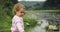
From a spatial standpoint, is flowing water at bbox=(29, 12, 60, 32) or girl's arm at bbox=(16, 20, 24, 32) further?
flowing water at bbox=(29, 12, 60, 32)

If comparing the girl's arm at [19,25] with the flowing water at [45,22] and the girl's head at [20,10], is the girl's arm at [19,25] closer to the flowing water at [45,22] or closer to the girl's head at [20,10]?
the girl's head at [20,10]

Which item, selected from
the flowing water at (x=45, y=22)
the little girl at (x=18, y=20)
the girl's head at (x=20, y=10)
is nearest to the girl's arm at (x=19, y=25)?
the little girl at (x=18, y=20)

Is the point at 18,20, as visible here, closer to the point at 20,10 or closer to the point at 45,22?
the point at 20,10

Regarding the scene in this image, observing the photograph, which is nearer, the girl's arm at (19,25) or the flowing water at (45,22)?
the girl's arm at (19,25)

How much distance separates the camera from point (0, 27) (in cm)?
1109

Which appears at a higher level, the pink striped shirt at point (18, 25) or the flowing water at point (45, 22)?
the flowing water at point (45, 22)

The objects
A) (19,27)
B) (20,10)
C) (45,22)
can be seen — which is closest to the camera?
(19,27)

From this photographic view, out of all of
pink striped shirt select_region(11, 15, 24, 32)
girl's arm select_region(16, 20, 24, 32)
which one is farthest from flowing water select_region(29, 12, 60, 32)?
girl's arm select_region(16, 20, 24, 32)

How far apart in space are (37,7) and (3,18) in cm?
1253

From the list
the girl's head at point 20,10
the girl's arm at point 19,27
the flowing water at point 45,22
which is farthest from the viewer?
the flowing water at point 45,22

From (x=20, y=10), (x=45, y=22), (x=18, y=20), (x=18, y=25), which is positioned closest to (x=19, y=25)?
(x=18, y=25)

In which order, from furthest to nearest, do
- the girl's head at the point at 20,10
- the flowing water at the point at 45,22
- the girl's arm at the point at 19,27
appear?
the flowing water at the point at 45,22 → the girl's head at the point at 20,10 → the girl's arm at the point at 19,27

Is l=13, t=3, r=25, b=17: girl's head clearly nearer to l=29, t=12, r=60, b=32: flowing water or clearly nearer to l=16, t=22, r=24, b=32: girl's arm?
l=16, t=22, r=24, b=32: girl's arm

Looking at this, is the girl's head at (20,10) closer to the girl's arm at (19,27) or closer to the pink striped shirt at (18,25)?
the pink striped shirt at (18,25)
